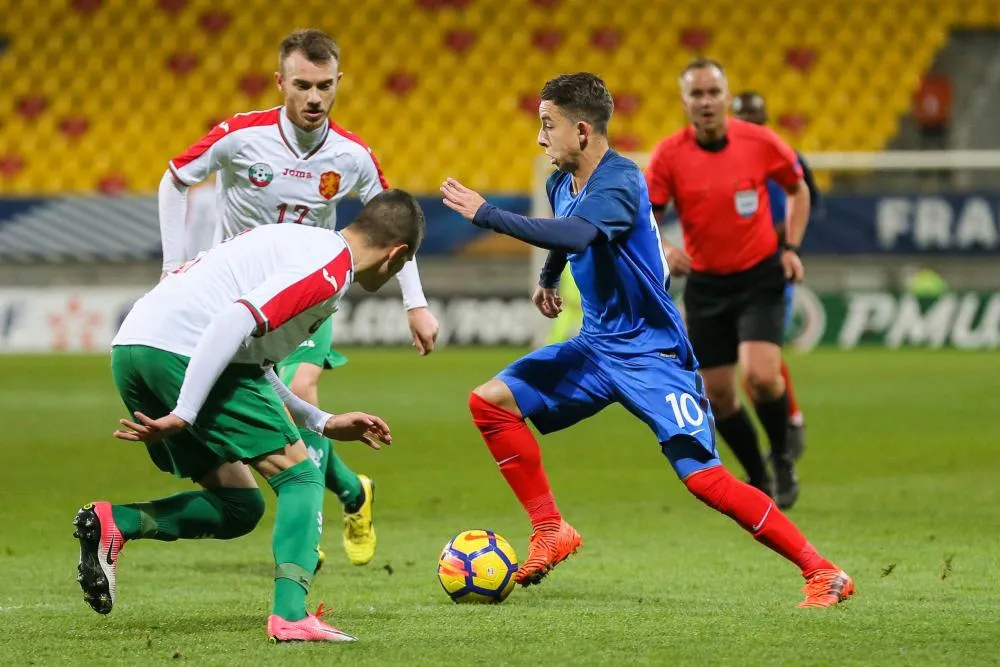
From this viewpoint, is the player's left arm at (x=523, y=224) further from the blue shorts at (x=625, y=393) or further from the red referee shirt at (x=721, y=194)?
the red referee shirt at (x=721, y=194)

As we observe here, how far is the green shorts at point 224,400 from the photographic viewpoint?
14.7ft

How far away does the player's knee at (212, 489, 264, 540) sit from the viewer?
4953 millimetres

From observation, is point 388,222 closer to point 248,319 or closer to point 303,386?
point 248,319

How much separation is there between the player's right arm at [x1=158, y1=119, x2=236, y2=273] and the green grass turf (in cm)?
137

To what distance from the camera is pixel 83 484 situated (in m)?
8.90

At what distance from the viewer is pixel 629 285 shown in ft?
17.8

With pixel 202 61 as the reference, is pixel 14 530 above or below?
below

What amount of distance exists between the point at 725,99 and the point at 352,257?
12.7 feet

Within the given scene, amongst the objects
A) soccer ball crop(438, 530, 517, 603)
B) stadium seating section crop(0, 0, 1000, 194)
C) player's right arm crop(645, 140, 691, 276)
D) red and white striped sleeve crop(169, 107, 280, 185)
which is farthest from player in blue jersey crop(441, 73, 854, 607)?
stadium seating section crop(0, 0, 1000, 194)

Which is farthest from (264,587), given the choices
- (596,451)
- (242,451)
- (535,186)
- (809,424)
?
(535,186)

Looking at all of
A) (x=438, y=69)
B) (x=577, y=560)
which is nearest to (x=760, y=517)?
(x=577, y=560)

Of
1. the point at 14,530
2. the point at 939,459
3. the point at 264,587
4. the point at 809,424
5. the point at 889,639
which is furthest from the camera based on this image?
the point at 809,424

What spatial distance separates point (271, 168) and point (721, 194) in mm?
2573

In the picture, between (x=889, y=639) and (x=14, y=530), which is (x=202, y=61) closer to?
(x=14, y=530)
